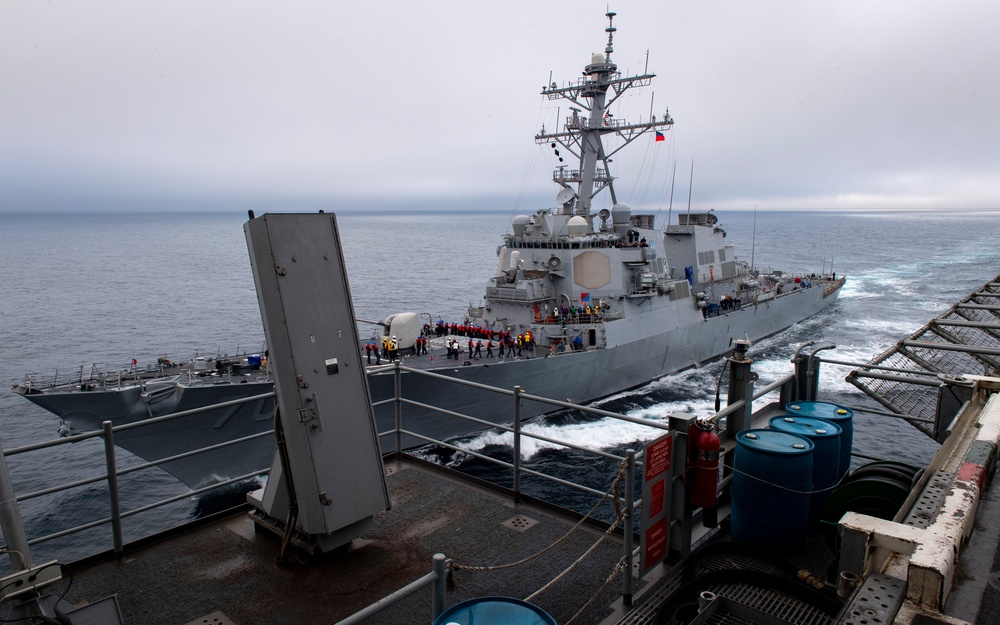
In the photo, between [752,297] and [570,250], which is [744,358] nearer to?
[570,250]

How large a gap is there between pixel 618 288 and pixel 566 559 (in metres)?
17.8

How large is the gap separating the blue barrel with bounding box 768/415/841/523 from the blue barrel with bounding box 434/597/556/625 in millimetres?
2816

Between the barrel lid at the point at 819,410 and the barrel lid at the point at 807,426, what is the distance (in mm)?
204

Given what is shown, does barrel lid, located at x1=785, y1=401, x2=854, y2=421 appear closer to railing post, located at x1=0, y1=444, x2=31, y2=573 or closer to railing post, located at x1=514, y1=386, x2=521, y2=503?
railing post, located at x1=514, y1=386, x2=521, y2=503

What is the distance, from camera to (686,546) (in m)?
4.03

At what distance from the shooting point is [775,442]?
4375mm

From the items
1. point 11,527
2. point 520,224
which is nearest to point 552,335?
point 520,224

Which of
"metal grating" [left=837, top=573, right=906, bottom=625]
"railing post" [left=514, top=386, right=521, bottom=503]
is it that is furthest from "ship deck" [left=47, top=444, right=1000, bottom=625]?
"metal grating" [left=837, top=573, right=906, bottom=625]

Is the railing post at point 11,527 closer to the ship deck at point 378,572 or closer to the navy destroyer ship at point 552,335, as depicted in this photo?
the ship deck at point 378,572

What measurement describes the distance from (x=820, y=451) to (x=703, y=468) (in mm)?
1274

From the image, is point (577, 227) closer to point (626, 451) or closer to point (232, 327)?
point (626, 451)

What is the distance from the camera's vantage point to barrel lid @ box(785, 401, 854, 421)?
5.14 meters

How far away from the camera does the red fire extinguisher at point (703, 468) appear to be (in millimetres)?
3861

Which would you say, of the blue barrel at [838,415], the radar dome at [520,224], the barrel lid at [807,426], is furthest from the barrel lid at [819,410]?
the radar dome at [520,224]
